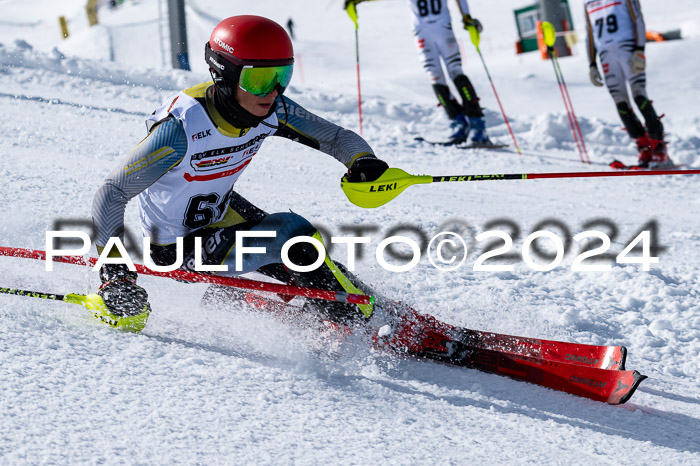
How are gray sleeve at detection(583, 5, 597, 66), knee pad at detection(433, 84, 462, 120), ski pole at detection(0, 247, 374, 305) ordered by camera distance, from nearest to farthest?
ski pole at detection(0, 247, 374, 305), gray sleeve at detection(583, 5, 597, 66), knee pad at detection(433, 84, 462, 120)

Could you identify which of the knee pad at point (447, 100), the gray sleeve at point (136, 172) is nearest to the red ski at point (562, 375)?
the gray sleeve at point (136, 172)

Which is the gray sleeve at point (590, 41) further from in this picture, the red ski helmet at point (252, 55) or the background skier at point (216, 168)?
the red ski helmet at point (252, 55)

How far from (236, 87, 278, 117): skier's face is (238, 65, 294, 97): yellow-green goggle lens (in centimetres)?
2

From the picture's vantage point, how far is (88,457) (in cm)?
220

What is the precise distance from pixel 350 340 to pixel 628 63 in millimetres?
5607

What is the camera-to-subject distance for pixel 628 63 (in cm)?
755

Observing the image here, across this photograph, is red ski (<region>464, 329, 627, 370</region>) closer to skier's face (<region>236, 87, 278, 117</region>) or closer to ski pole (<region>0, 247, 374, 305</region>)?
ski pole (<region>0, 247, 374, 305</region>)

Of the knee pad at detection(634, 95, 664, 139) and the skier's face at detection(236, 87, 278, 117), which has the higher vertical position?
the skier's face at detection(236, 87, 278, 117)

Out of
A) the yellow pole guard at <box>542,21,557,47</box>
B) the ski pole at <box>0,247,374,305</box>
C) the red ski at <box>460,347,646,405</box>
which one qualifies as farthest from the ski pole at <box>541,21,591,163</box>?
the ski pole at <box>0,247,374,305</box>

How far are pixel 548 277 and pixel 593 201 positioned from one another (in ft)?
6.83

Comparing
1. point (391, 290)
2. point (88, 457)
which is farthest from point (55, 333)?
point (391, 290)

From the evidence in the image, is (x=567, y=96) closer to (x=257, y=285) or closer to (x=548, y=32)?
(x=548, y=32)

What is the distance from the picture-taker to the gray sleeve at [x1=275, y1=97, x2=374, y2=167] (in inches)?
140

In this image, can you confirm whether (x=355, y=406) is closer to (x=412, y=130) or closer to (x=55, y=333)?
(x=55, y=333)
